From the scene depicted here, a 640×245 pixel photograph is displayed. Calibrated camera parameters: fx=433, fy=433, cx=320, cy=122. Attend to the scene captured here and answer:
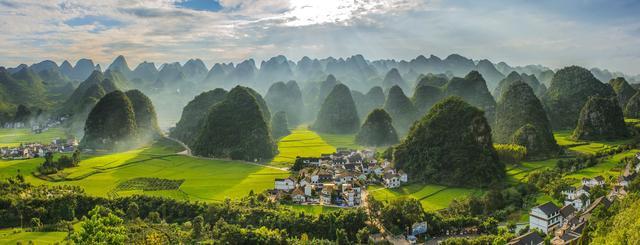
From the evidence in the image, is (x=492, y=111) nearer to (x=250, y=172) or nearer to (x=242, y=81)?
(x=250, y=172)

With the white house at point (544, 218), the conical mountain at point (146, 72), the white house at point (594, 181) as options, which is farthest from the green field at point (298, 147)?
the conical mountain at point (146, 72)

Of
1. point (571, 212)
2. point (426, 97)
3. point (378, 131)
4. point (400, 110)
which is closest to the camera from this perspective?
point (571, 212)

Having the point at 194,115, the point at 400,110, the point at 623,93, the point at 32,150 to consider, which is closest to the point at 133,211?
the point at 32,150

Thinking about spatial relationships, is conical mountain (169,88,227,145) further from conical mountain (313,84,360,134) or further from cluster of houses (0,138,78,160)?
conical mountain (313,84,360,134)

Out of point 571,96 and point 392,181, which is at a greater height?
point 571,96

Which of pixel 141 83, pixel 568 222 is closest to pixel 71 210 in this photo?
pixel 568 222

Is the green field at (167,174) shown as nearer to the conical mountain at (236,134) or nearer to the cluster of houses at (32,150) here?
the conical mountain at (236,134)

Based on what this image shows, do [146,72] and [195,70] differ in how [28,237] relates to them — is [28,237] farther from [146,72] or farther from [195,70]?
[195,70]
